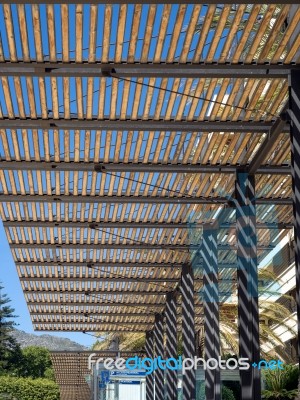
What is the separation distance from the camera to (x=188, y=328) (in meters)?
23.5

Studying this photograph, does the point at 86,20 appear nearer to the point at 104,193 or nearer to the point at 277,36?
the point at 277,36


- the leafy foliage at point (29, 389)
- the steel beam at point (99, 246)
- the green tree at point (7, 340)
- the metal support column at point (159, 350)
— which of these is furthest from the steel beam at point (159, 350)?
the green tree at point (7, 340)

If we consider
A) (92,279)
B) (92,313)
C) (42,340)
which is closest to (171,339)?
(92,279)

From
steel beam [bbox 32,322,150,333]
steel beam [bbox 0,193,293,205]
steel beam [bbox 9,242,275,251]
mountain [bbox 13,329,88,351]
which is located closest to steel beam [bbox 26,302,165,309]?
steel beam [bbox 32,322,150,333]

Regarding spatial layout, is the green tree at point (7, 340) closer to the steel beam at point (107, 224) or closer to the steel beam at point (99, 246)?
the steel beam at point (99, 246)

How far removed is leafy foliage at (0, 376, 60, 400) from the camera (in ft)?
160

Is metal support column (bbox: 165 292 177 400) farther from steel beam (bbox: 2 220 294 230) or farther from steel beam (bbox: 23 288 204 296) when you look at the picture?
steel beam (bbox: 2 220 294 230)

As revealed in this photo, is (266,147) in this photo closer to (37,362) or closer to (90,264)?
(90,264)

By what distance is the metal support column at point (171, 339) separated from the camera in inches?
1068

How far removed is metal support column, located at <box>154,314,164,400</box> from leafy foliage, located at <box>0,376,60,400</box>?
724 inches

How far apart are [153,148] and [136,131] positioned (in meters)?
1.15

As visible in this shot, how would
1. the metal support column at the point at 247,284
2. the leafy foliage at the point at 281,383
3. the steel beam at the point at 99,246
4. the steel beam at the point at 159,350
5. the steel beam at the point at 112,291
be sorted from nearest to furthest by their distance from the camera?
the metal support column at the point at 247,284
the leafy foliage at the point at 281,383
the steel beam at the point at 99,246
the steel beam at the point at 112,291
the steel beam at the point at 159,350

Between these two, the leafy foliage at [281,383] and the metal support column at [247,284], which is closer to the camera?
the metal support column at [247,284]

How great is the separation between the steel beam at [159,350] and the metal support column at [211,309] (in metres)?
9.60
